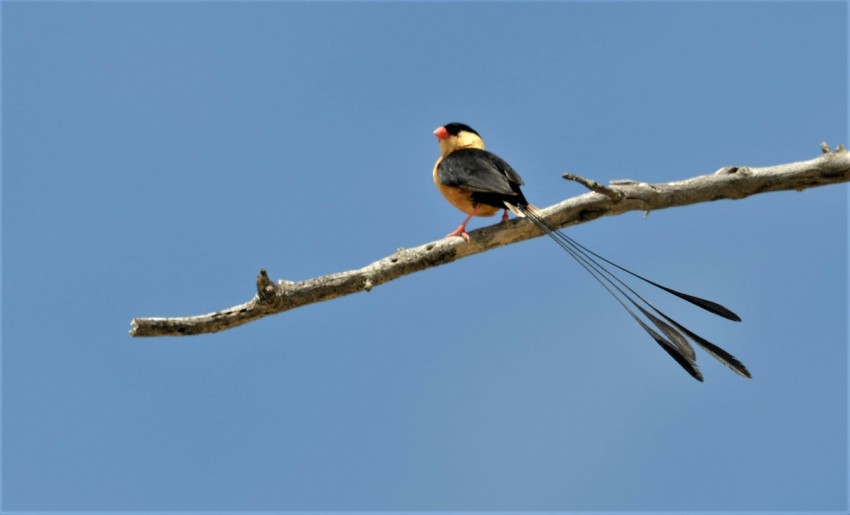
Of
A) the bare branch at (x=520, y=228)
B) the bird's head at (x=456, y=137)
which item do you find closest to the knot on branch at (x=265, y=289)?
the bare branch at (x=520, y=228)

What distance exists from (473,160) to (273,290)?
1720mm

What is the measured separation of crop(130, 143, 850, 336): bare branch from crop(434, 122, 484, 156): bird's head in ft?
4.34

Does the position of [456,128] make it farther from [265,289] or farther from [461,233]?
[265,289]

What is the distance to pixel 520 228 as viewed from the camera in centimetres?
509

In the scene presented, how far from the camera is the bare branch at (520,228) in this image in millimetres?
4488

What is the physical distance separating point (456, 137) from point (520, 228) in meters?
1.45

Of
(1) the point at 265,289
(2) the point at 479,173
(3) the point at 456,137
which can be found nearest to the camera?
(1) the point at 265,289

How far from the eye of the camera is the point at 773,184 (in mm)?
5332

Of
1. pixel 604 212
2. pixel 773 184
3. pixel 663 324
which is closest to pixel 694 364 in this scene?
pixel 663 324

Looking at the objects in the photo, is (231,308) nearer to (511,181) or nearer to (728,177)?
(511,181)

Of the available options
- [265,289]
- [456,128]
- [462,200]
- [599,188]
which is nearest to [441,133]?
[456,128]

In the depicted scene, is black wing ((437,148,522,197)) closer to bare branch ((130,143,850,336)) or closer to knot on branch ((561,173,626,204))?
bare branch ((130,143,850,336))

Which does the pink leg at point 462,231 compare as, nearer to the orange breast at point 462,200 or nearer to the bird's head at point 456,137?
the orange breast at point 462,200

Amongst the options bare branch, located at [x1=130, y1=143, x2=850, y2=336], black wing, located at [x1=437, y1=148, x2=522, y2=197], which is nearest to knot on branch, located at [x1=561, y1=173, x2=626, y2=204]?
bare branch, located at [x1=130, y1=143, x2=850, y2=336]
